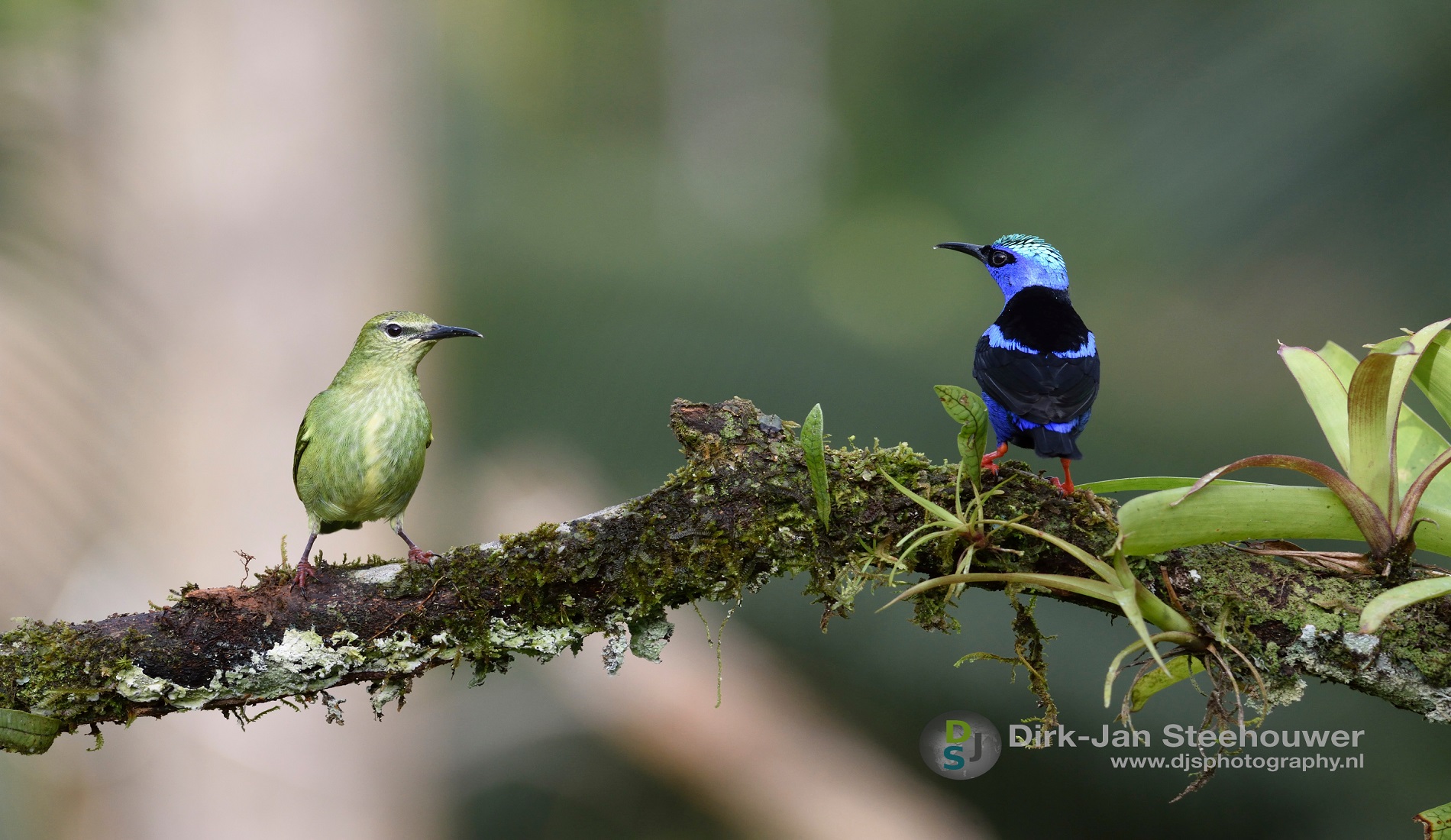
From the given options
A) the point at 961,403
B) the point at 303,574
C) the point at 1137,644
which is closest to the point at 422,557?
the point at 303,574

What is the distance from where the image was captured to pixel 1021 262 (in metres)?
2.51

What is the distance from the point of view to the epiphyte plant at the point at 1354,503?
1662mm

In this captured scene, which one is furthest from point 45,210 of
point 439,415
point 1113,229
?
point 1113,229

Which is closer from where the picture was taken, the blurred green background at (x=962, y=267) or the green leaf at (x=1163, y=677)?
the green leaf at (x=1163, y=677)

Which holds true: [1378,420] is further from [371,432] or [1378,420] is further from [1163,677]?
[371,432]

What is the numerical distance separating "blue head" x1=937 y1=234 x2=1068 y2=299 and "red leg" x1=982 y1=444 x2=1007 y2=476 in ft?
1.56

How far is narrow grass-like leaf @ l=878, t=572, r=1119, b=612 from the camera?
1.69 m

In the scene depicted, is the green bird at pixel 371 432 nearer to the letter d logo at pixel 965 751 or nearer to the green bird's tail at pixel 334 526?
the green bird's tail at pixel 334 526

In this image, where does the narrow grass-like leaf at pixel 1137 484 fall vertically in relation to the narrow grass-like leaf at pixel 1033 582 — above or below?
above

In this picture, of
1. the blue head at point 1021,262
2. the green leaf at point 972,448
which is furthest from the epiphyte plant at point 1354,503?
the blue head at point 1021,262

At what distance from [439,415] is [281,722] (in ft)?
6.64

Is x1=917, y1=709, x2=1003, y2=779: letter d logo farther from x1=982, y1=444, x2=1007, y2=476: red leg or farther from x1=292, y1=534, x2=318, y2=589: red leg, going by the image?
x1=292, y1=534, x2=318, y2=589: red leg

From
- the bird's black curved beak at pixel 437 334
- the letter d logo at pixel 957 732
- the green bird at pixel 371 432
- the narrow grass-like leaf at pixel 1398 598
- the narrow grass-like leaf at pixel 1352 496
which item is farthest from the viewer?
the letter d logo at pixel 957 732

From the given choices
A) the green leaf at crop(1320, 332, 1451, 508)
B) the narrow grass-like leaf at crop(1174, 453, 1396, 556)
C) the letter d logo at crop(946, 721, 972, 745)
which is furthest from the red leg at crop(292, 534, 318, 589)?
the green leaf at crop(1320, 332, 1451, 508)
